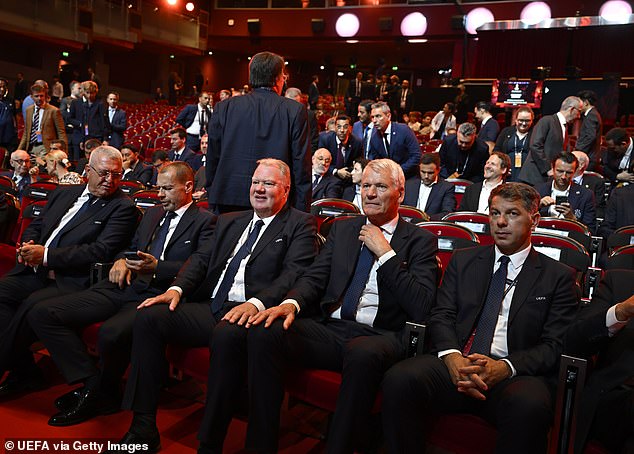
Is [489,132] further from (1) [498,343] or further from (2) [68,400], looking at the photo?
(2) [68,400]

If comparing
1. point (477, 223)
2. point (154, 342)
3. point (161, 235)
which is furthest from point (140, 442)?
point (477, 223)

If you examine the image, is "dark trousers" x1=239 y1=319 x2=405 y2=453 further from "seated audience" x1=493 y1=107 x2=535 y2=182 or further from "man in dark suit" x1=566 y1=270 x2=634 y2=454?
"seated audience" x1=493 y1=107 x2=535 y2=182

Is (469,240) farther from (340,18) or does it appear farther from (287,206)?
(340,18)

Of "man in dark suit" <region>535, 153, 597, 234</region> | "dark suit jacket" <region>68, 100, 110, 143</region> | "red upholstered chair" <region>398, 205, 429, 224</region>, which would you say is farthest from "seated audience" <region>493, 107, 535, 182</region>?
"dark suit jacket" <region>68, 100, 110, 143</region>

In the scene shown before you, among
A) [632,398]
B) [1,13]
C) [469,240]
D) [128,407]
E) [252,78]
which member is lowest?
[128,407]

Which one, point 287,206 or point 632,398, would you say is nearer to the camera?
point 632,398

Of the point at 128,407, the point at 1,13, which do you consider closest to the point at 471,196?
the point at 128,407

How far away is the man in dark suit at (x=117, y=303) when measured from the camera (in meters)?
2.85

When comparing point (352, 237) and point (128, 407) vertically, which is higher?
point (352, 237)

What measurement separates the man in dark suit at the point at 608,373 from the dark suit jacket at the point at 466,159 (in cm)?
403

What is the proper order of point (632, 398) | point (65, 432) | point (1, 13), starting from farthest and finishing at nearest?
point (1, 13) → point (65, 432) → point (632, 398)

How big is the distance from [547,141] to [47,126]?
231 inches

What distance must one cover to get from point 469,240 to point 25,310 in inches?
93.2

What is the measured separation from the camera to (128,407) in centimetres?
256
